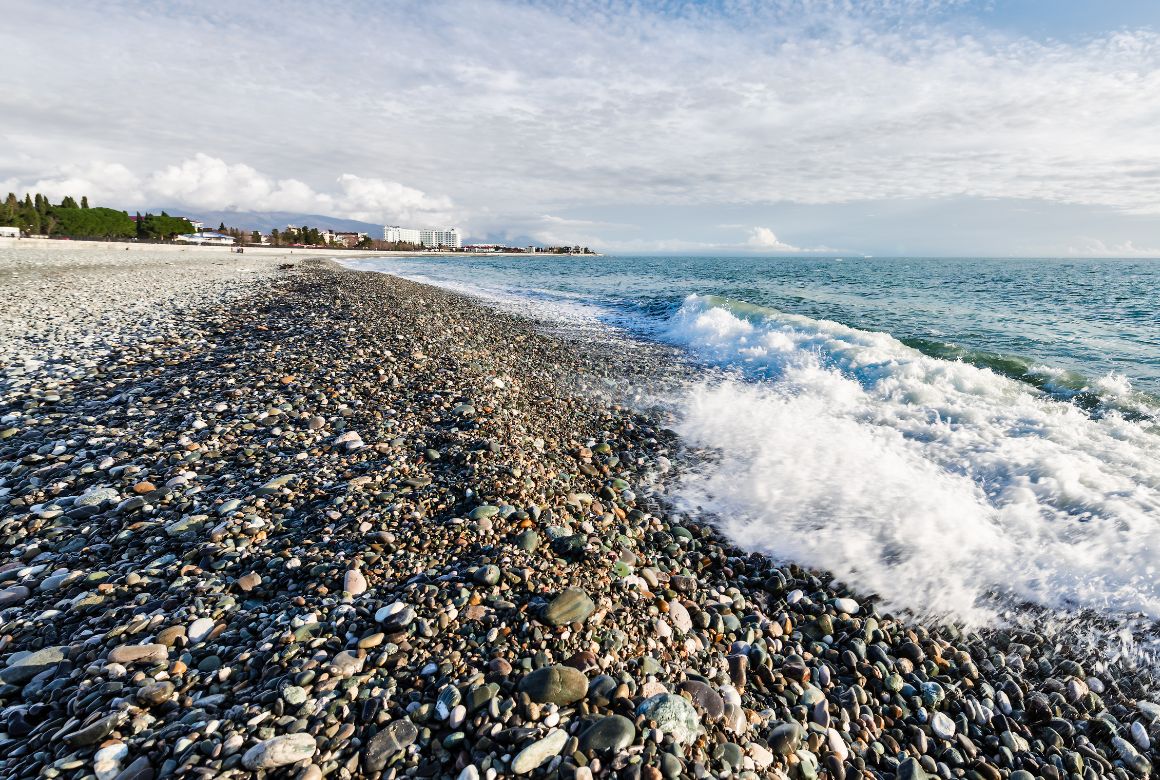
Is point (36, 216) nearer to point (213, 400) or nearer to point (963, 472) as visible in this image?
point (213, 400)

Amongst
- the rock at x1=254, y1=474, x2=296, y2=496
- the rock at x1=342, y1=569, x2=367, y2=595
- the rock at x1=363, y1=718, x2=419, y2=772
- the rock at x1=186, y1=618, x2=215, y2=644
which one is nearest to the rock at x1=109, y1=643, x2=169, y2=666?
the rock at x1=186, y1=618, x2=215, y2=644

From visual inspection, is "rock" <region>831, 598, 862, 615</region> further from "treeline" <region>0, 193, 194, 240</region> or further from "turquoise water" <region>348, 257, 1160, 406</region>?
"treeline" <region>0, 193, 194, 240</region>

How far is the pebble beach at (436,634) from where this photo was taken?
2596 mm

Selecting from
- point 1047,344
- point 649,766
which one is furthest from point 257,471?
point 1047,344

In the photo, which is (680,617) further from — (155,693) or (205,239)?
(205,239)

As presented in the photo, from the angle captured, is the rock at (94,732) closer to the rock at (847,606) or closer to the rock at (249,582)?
the rock at (249,582)

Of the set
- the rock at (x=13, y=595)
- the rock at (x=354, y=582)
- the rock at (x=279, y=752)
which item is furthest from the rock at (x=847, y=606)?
the rock at (x=13, y=595)

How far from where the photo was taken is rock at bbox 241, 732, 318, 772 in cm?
235

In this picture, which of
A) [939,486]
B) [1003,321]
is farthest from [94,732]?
[1003,321]

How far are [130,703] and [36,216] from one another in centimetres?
10381

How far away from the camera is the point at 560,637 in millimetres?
3324

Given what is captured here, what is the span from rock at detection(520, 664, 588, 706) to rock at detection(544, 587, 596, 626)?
17.6 inches

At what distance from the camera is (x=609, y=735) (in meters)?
2.67

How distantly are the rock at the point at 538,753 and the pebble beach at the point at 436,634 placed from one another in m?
0.01
